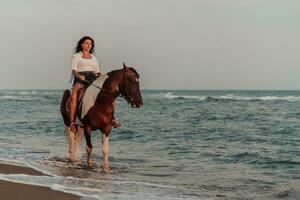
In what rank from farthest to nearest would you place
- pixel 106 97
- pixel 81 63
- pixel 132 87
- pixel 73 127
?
pixel 73 127
pixel 81 63
pixel 106 97
pixel 132 87

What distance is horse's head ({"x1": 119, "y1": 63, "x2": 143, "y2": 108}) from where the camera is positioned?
8.20 meters

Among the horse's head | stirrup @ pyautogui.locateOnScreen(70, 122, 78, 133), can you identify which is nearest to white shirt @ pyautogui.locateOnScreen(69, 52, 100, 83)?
stirrup @ pyautogui.locateOnScreen(70, 122, 78, 133)

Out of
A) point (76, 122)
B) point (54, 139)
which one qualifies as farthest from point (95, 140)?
point (76, 122)

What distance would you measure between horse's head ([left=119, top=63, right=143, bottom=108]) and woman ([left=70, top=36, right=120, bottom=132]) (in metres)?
1.07

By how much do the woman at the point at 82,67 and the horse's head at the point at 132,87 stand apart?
1.07 meters

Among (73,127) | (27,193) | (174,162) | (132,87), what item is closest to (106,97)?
(132,87)

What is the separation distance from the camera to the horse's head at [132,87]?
820 cm

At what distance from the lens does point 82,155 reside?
1167 cm

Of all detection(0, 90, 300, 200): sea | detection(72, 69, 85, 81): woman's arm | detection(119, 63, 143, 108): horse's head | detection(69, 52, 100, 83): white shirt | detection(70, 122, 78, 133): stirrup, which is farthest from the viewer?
detection(70, 122, 78, 133): stirrup

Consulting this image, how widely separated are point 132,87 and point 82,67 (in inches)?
55.0

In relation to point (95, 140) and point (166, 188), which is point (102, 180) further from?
point (95, 140)

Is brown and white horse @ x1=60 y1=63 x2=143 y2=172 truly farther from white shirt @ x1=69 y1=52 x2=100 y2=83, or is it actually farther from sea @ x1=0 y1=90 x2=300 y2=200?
sea @ x1=0 y1=90 x2=300 y2=200

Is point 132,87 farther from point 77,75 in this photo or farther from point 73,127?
→ point 73,127

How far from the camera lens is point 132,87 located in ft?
26.9
